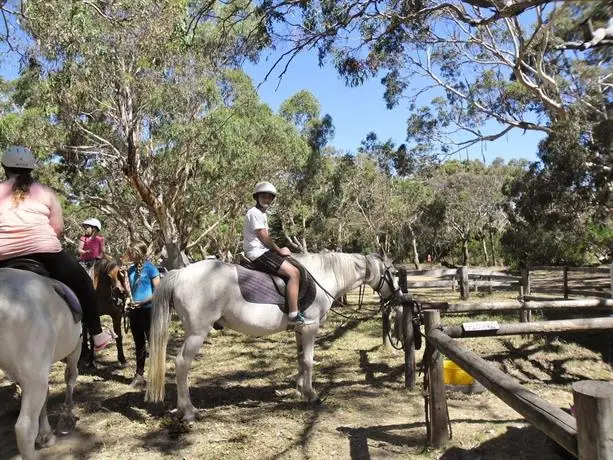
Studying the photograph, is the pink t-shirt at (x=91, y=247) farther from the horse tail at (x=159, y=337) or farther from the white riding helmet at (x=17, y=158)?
the white riding helmet at (x=17, y=158)

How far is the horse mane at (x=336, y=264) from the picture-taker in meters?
5.69

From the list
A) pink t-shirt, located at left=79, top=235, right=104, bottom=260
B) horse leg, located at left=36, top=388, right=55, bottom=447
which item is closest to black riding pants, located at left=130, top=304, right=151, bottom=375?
horse leg, located at left=36, top=388, right=55, bottom=447

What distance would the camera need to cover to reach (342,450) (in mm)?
4074

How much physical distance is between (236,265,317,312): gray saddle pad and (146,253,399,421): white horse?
46mm

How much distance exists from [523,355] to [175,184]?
13.6 metres

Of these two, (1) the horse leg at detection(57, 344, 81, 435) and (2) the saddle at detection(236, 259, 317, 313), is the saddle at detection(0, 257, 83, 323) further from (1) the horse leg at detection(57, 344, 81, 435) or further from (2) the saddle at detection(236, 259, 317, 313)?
(2) the saddle at detection(236, 259, 317, 313)

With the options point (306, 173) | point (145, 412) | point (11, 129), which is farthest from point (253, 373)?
point (306, 173)

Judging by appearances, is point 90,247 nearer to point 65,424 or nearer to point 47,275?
point 65,424

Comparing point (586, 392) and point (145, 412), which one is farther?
point (145, 412)

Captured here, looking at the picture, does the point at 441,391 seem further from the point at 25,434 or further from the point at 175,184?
the point at 175,184

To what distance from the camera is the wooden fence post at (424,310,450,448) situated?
12.9 ft

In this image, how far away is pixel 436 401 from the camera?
394 centimetres

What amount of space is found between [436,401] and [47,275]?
3.23m

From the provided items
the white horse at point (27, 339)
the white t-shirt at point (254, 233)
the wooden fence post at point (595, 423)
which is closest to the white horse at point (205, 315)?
the white t-shirt at point (254, 233)
